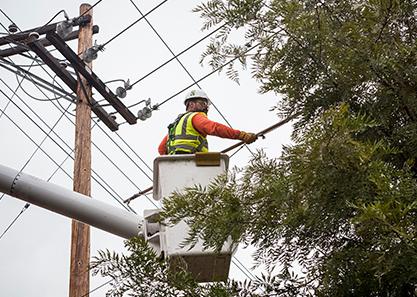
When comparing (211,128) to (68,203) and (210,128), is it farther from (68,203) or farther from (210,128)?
(68,203)

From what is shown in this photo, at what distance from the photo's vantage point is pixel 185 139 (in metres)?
5.69

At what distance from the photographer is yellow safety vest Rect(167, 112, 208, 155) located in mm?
5656

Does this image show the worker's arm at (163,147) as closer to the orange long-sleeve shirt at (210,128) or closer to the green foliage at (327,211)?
the orange long-sleeve shirt at (210,128)

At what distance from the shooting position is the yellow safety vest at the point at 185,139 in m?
5.66

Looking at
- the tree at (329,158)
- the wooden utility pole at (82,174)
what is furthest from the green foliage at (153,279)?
the wooden utility pole at (82,174)

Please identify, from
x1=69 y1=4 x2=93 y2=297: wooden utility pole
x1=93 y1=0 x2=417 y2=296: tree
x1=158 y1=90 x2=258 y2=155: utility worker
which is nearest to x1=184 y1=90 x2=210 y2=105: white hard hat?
x1=158 y1=90 x2=258 y2=155: utility worker

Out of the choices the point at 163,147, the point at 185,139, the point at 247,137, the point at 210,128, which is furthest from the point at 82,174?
the point at 247,137

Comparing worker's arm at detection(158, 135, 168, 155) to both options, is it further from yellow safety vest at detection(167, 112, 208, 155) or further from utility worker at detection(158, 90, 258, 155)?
yellow safety vest at detection(167, 112, 208, 155)

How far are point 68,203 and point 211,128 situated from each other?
212cm

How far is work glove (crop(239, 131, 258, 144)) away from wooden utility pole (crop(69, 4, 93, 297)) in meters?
2.46

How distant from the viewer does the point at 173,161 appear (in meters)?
4.66

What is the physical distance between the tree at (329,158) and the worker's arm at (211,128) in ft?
9.15

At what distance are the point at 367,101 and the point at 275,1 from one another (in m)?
0.44

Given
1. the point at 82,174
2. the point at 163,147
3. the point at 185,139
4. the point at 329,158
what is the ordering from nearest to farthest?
the point at 329,158, the point at 185,139, the point at 163,147, the point at 82,174
